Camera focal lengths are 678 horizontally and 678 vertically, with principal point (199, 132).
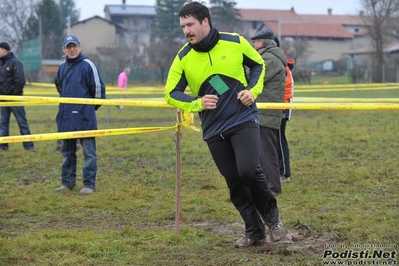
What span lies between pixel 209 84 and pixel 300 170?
16.8 feet

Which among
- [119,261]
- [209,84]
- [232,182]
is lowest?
[119,261]

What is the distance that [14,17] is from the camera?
74.1m

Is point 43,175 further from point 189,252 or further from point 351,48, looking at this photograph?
point 351,48

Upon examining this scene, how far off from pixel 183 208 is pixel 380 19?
1834 inches

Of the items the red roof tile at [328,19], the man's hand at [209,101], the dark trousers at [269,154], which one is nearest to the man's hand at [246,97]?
the man's hand at [209,101]

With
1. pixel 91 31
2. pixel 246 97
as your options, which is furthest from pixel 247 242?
pixel 91 31

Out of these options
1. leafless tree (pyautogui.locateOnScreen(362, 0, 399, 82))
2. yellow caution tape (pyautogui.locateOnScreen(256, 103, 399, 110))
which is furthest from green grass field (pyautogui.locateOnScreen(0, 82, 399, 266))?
leafless tree (pyautogui.locateOnScreen(362, 0, 399, 82))

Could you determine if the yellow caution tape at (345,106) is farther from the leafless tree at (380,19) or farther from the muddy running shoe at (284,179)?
the leafless tree at (380,19)

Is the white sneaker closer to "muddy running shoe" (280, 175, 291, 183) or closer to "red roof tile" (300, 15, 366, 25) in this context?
"muddy running shoe" (280, 175, 291, 183)

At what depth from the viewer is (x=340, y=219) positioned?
279 inches

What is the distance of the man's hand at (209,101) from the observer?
5531 mm

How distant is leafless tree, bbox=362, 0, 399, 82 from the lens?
167ft

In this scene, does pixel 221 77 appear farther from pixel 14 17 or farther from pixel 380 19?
pixel 14 17

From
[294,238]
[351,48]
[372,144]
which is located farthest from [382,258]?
[351,48]
